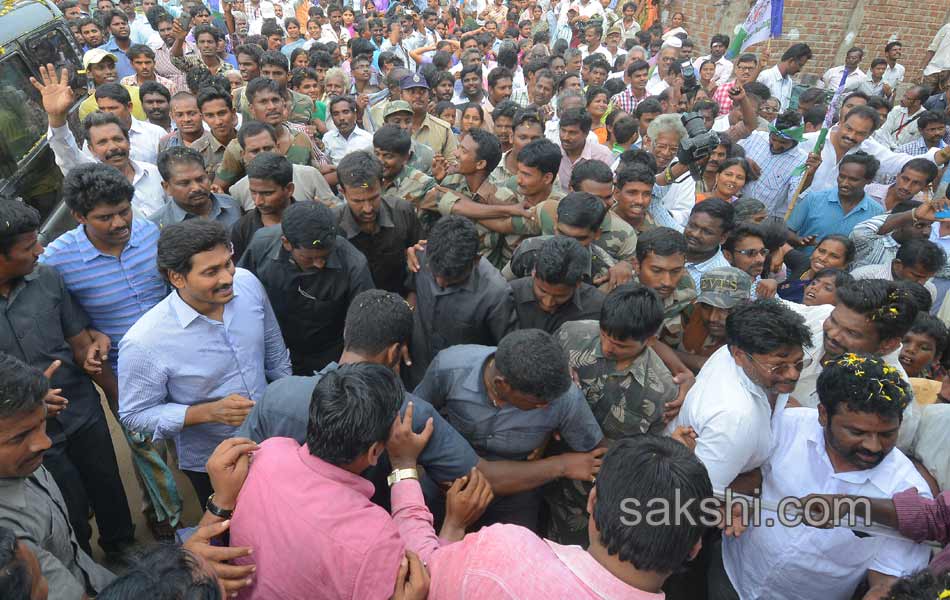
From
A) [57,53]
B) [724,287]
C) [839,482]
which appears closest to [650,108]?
[724,287]

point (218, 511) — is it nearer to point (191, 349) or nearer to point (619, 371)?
point (191, 349)

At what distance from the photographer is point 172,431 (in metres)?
2.36

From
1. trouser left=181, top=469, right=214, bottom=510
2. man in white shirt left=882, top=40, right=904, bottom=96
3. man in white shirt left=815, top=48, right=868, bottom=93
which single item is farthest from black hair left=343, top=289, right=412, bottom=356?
man in white shirt left=882, top=40, right=904, bottom=96

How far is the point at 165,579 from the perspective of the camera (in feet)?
3.99

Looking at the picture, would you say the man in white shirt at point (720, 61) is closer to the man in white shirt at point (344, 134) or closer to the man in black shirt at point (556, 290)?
the man in white shirt at point (344, 134)

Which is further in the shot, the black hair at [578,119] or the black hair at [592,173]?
the black hair at [578,119]

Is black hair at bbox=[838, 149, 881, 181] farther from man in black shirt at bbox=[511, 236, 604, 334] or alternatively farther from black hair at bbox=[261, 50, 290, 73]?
black hair at bbox=[261, 50, 290, 73]

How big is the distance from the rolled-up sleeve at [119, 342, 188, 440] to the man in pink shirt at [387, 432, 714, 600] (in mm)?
1380

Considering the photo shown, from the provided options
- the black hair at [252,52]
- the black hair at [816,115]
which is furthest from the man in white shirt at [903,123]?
the black hair at [252,52]

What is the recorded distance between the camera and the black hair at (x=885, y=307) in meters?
2.61

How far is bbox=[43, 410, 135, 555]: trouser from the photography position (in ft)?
8.71

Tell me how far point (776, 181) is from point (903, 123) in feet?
11.3

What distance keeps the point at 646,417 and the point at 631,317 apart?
0.48 m

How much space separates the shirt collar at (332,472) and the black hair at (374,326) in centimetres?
63
